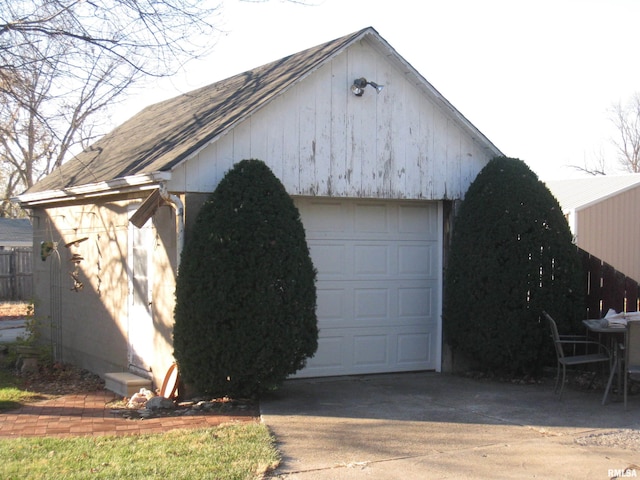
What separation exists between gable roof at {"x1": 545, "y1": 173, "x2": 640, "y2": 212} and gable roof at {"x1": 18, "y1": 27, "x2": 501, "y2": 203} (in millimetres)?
13380

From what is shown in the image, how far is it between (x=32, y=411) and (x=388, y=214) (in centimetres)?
509

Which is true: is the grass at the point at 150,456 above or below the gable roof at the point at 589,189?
below

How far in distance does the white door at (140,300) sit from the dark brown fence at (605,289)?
575 centimetres

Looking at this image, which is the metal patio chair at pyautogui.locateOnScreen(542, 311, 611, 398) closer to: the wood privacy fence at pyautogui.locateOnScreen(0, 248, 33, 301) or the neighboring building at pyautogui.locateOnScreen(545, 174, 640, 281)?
the neighboring building at pyautogui.locateOnScreen(545, 174, 640, 281)

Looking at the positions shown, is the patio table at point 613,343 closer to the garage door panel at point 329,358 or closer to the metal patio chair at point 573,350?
the metal patio chair at point 573,350

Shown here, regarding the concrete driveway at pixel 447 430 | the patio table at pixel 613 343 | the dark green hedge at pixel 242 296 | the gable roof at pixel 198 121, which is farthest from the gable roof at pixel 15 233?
the patio table at pixel 613 343

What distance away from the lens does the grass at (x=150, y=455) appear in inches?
241

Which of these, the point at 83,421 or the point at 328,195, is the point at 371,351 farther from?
the point at 83,421

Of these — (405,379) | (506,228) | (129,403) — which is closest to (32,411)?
(129,403)

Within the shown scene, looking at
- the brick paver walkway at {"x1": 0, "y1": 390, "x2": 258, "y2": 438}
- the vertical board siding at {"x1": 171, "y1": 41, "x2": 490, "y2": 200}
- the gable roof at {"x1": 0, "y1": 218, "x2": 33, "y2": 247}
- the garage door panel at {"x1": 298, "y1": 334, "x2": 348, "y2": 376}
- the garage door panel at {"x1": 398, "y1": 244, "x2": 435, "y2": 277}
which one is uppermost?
the vertical board siding at {"x1": 171, "y1": 41, "x2": 490, "y2": 200}

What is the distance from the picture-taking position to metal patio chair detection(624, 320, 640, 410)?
8375 millimetres

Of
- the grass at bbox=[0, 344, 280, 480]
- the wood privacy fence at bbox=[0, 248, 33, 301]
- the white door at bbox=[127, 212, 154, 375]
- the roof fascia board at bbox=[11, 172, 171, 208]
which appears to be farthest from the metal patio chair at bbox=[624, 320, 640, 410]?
the wood privacy fence at bbox=[0, 248, 33, 301]

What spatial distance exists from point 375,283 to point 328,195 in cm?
151

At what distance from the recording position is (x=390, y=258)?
10.9 meters
